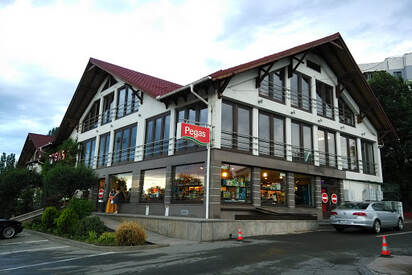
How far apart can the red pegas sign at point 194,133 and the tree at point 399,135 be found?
19068 millimetres

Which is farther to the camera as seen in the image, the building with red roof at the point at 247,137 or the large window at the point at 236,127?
the large window at the point at 236,127

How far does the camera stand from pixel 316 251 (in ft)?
32.2

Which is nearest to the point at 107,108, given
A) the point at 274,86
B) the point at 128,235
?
the point at 274,86

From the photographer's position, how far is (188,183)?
16484 millimetres

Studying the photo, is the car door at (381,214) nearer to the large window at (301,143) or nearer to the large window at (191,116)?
the large window at (301,143)

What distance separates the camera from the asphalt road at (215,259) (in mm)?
7355

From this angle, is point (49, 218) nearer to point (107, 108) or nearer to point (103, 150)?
point (103, 150)

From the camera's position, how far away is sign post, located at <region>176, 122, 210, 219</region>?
46.0ft

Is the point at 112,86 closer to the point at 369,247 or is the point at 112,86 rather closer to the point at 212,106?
the point at 212,106

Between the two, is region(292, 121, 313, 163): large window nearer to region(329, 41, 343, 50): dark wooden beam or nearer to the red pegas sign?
region(329, 41, 343, 50): dark wooden beam

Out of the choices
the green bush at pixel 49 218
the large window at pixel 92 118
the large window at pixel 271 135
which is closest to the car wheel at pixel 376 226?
the large window at pixel 271 135

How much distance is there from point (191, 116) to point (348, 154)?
1248cm

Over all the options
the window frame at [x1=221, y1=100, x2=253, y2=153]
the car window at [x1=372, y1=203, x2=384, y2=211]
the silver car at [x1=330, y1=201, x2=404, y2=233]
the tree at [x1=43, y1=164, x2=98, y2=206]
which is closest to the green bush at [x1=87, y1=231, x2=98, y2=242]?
the window frame at [x1=221, y1=100, x2=253, y2=153]

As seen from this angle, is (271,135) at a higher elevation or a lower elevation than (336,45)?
lower
